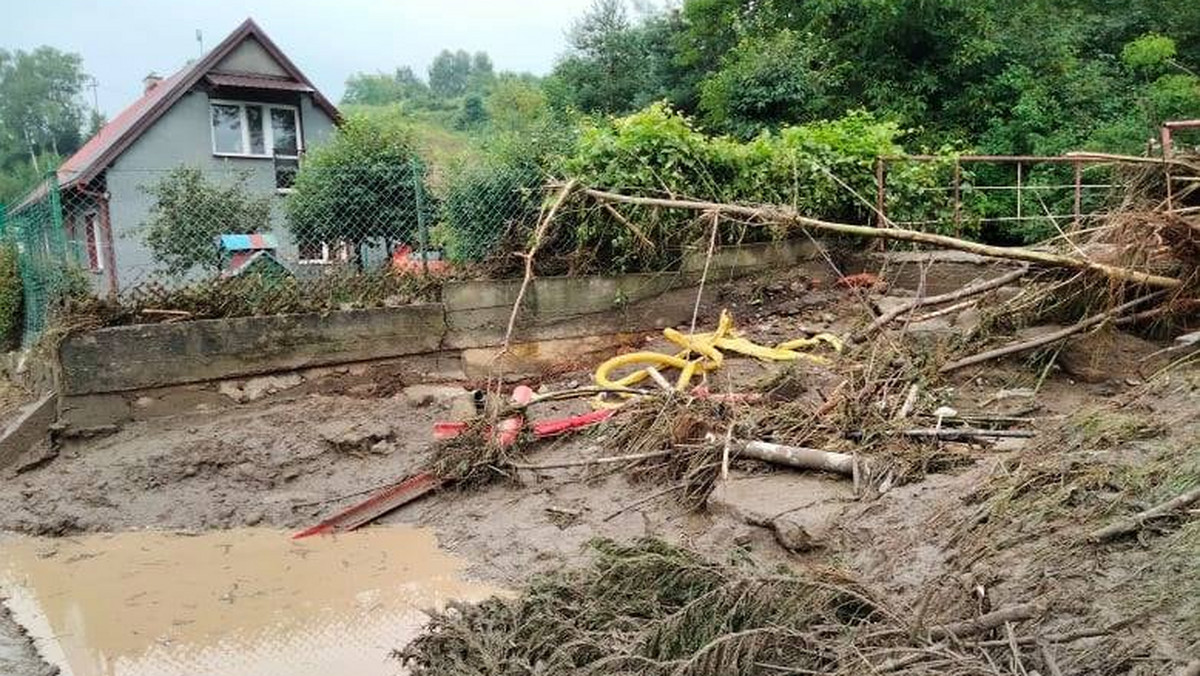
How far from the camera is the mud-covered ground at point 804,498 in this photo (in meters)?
3.40

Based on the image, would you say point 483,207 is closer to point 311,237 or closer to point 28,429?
point 311,237

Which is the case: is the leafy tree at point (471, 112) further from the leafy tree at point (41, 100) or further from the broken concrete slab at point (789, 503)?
the broken concrete slab at point (789, 503)

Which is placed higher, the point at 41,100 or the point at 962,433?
the point at 41,100

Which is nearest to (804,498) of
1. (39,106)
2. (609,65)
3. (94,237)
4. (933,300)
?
(933,300)

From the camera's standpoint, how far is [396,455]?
7160 millimetres

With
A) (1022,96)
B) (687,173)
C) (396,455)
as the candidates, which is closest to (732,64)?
(1022,96)

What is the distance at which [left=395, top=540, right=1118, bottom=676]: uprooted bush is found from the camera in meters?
3.04

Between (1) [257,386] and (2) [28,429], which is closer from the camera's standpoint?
(2) [28,429]

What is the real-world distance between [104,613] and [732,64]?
16.7m

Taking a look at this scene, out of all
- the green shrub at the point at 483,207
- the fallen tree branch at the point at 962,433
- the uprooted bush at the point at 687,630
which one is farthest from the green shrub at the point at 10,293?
the fallen tree branch at the point at 962,433

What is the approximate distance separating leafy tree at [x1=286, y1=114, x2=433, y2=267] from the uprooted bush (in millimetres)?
5271

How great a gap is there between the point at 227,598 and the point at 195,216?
4.64m

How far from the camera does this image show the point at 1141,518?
352 centimetres

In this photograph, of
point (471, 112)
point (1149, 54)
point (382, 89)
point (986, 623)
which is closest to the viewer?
point (986, 623)
